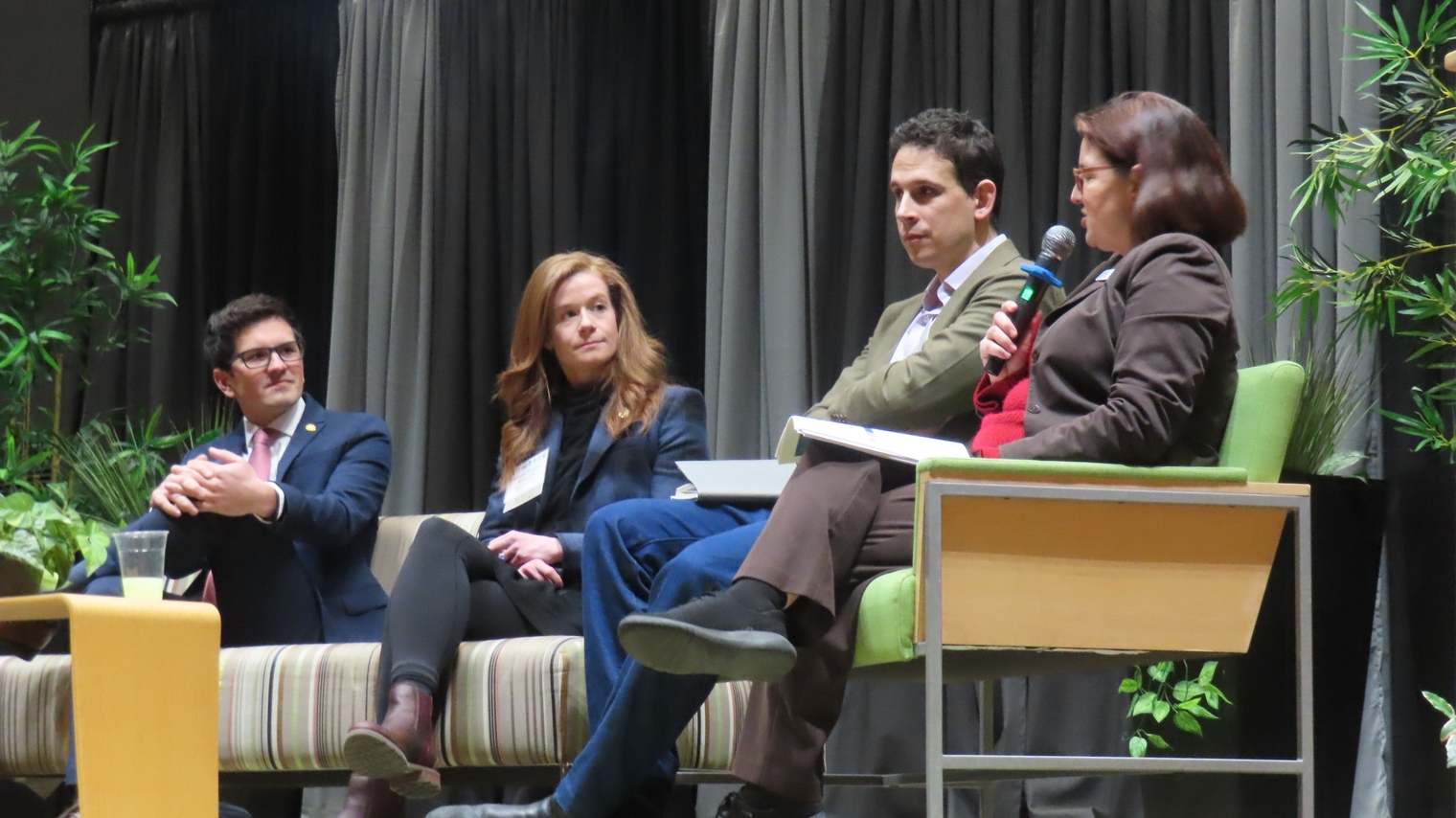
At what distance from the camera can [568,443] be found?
3.26 meters

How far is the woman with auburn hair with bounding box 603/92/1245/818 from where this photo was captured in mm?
2219

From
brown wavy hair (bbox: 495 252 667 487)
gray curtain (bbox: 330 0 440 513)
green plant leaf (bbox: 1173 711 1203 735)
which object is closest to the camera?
green plant leaf (bbox: 1173 711 1203 735)

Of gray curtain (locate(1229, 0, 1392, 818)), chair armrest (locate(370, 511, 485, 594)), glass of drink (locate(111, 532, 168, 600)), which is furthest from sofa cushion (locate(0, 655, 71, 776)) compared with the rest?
gray curtain (locate(1229, 0, 1392, 818))

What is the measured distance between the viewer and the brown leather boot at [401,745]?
8.09ft

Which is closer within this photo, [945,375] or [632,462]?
[945,375]

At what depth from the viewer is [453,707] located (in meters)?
2.86

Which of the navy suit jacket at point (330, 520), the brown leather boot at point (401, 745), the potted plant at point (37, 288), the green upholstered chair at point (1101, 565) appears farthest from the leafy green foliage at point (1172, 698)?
the potted plant at point (37, 288)

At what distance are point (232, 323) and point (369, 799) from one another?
48.7 inches

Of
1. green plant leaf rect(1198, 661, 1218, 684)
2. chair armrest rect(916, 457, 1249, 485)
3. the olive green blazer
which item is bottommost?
green plant leaf rect(1198, 661, 1218, 684)

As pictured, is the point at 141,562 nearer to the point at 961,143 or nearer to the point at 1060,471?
the point at 1060,471

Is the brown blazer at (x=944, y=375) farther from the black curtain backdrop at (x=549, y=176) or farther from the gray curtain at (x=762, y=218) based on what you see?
the black curtain backdrop at (x=549, y=176)

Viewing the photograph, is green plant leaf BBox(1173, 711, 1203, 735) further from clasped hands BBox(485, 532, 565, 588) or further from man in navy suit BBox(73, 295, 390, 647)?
man in navy suit BBox(73, 295, 390, 647)

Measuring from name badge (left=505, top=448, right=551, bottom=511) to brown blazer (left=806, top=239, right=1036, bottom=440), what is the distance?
670 millimetres

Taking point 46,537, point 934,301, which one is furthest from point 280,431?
point 934,301
